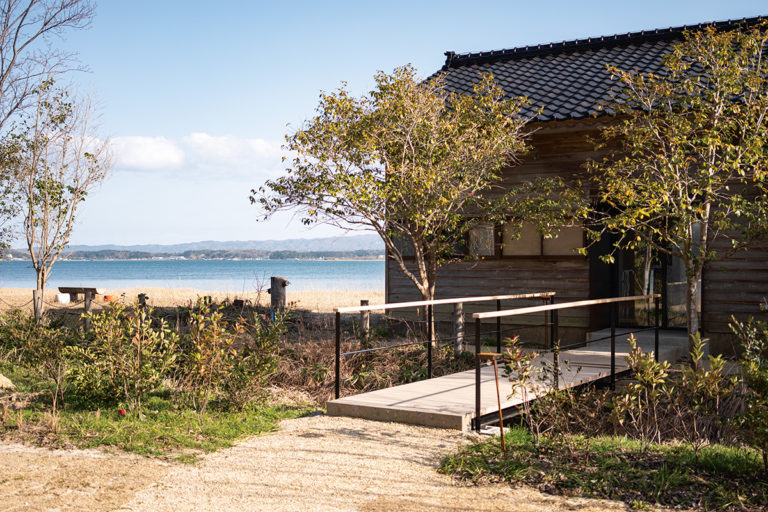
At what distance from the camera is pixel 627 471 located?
195 inches

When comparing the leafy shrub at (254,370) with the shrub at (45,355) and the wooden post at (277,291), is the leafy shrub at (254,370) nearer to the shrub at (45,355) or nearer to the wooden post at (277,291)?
the shrub at (45,355)

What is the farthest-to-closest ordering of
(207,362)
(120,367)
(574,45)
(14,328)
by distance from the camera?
(574,45) → (14,328) → (207,362) → (120,367)

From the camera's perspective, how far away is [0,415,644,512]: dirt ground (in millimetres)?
4434

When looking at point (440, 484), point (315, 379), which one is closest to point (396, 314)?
point (315, 379)

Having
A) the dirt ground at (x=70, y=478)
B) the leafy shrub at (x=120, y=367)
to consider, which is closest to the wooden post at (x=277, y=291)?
the leafy shrub at (x=120, y=367)

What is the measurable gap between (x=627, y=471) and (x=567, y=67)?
1116 centimetres

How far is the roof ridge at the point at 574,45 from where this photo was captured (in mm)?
14695

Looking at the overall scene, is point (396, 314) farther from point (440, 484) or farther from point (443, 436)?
point (440, 484)

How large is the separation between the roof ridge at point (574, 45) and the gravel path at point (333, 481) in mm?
11639

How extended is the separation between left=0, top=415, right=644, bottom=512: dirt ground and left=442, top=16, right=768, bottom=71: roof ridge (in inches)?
461

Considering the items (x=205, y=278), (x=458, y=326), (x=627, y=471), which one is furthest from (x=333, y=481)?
(x=205, y=278)

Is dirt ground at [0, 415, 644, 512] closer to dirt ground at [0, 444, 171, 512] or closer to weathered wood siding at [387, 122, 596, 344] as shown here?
dirt ground at [0, 444, 171, 512]

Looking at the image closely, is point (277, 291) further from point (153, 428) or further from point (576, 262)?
point (153, 428)

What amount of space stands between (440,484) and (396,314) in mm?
9866
